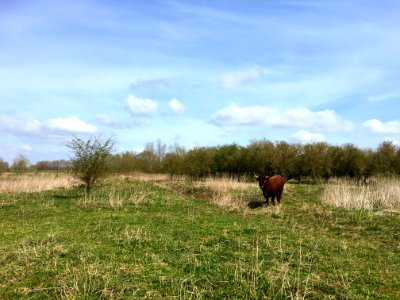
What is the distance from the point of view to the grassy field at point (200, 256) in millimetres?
6232

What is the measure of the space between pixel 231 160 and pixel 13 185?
903 inches

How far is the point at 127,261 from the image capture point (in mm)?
7785

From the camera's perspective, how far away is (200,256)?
806cm

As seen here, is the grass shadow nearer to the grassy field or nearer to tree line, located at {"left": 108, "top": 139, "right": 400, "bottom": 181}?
the grassy field

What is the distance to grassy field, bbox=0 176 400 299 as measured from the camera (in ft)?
20.4

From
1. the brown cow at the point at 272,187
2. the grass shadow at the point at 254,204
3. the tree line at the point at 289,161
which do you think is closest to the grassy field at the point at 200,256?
the grass shadow at the point at 254,204

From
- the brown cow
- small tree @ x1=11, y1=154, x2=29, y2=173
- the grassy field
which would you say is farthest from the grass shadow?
small tree @ x1=11, y1=154, x2=29, y2=173

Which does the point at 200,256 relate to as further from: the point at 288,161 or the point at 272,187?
the point at 288,161

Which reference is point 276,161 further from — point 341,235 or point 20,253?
point 20,253

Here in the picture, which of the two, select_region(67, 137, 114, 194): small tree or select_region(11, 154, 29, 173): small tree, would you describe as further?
select_region(11, 154, 29, 173): small tree

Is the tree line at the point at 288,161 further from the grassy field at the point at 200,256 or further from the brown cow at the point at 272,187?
the grassy field at the point at 200,256

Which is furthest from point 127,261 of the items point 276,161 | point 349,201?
point 276,161

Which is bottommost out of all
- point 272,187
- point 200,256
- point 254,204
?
point 200,256

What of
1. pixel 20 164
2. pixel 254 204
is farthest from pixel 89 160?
pixel 20 164
